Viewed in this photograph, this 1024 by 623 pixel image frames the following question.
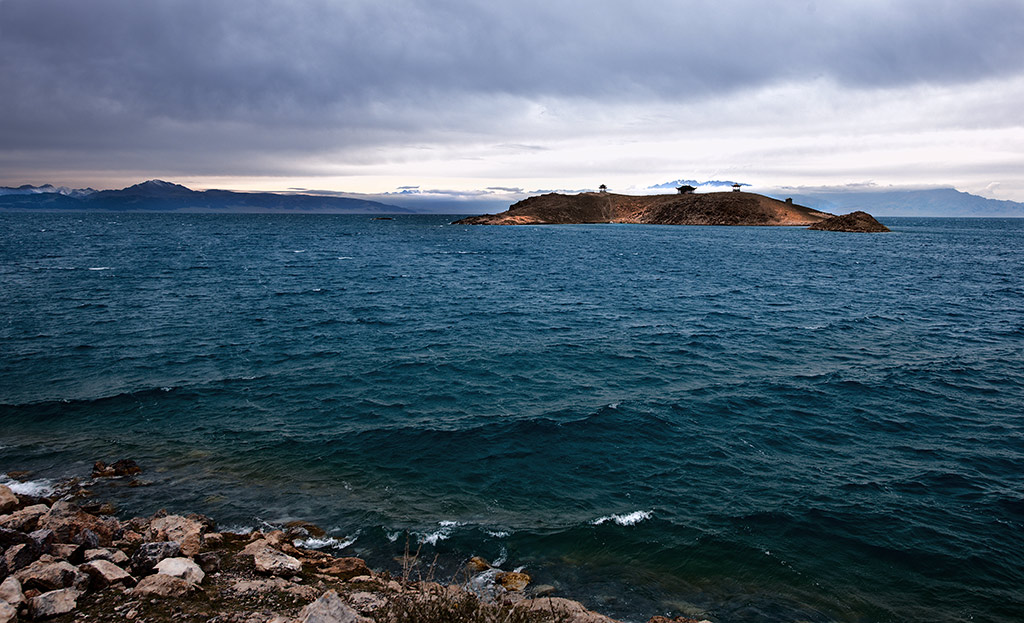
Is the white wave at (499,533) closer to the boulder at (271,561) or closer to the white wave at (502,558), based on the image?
the white wave at (502,558)

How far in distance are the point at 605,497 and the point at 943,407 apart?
1370 cm

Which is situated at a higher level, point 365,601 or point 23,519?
point 23,519

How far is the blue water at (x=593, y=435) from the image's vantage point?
433 inches

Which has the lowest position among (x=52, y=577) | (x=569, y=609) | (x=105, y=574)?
(x=569, y=609)

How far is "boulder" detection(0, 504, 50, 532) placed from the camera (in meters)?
9.86

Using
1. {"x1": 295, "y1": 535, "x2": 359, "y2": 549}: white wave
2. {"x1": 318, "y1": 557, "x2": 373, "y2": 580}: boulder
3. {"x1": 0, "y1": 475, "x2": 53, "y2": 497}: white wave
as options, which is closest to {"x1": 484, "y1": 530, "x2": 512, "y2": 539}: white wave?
{"x1": 318, "y1": 557, "x2": 373, "y2": 580}: boulder

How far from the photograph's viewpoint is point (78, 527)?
9.27 meters

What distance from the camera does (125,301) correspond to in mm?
36406

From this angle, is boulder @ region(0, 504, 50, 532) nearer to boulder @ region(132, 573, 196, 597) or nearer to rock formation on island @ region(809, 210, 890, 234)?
boulder @ region(132, 573, 196, 597)

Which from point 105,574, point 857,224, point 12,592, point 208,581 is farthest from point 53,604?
point 857,224

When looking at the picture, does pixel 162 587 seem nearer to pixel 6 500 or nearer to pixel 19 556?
pixel 19 556

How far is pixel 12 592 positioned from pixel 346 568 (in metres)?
4.74

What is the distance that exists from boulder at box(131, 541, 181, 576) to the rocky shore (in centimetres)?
2

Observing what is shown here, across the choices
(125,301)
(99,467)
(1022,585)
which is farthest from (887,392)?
(125,301)
